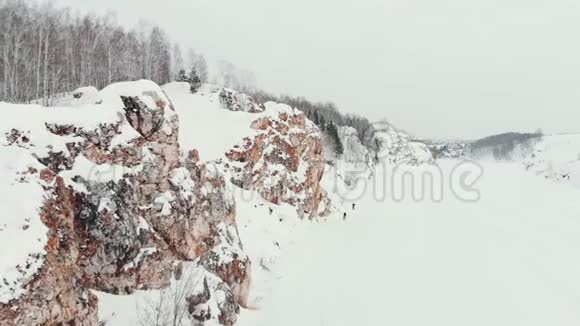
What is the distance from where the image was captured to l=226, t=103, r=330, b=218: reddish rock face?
31953 millimetres

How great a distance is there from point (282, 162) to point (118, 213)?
23190 mm

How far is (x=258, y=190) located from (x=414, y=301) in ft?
51.6

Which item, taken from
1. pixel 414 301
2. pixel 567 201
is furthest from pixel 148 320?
pixel 567 201

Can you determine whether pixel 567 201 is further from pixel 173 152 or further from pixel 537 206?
pixel 173 152

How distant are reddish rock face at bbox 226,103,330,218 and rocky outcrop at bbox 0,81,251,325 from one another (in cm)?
1236

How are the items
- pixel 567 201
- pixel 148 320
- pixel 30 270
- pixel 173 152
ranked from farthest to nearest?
pixel 567 201
pixel 173 152
pixel 148 320
pixel 30 270

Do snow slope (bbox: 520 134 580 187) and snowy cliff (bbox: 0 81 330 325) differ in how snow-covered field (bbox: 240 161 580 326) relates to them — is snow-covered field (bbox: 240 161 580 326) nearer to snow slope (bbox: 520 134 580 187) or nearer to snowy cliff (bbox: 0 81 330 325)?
snowy cliff (bbox: 0 81 330 325)

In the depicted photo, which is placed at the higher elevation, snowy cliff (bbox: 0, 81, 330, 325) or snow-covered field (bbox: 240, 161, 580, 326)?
snowy cliff (bbox: 0, 81, 330, 325)

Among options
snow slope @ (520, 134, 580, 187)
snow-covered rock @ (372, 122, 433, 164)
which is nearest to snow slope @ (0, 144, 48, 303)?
snow slope @ (520, 134, 580, 187)

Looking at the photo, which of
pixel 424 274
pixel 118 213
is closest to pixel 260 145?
pixel 424 274

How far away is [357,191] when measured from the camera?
59.4 meters

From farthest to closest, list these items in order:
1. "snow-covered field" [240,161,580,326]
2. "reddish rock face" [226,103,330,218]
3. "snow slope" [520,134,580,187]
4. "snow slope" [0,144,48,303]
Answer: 1. "snow slope" [520,134,580,187]
2. "reddish rock face" [226,103,330,218]
3. "snow-covered field" [240,161,580,326]
4. "snow slope" [0,144,48,303]

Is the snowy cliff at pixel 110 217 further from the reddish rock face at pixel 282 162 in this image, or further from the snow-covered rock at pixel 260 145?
the reddish rock face at pixel 282 162

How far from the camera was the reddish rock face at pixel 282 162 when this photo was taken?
31953 millimetres
